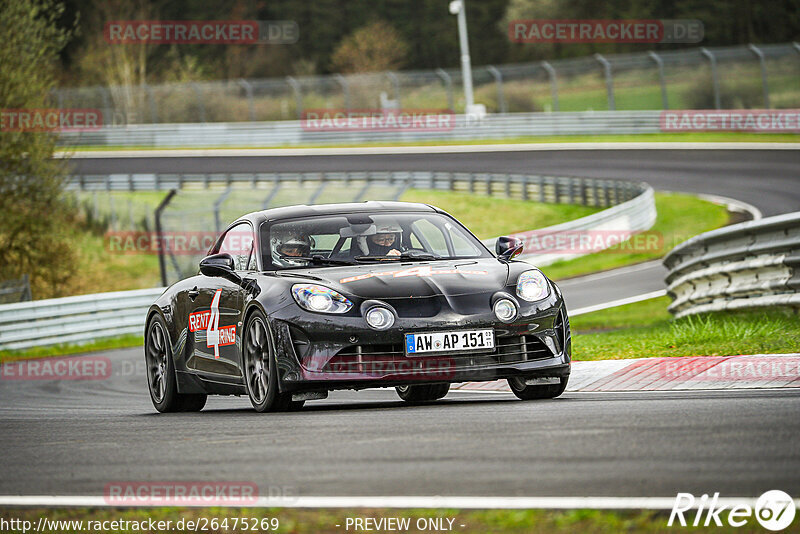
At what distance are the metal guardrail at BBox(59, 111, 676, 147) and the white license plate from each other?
39952 mm

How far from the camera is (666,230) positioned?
30953 mm

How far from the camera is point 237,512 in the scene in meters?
4.81

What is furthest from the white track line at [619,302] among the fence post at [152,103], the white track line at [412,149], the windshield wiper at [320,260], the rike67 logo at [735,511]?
the fence post at [152,103]

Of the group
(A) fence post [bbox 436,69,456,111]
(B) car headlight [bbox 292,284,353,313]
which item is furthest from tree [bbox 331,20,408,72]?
(B) car headlight [bbox 292,284,353,313]

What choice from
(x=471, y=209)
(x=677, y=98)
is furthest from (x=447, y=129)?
(x=471, y=209)

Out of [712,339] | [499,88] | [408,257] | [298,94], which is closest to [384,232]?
[408,257]

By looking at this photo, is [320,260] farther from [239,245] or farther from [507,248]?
[507,248]

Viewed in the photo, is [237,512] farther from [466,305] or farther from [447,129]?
[447,129]

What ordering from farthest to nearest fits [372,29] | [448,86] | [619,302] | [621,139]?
[372,29] → [448,86] → [621,139] → [619,302]

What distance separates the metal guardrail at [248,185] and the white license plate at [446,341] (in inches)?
593

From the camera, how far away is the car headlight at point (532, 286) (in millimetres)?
8461

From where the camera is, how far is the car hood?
8.26m

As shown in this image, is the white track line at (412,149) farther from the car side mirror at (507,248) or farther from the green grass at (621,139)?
the car side mirror at (507,248)

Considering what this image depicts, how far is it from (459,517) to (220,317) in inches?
202
